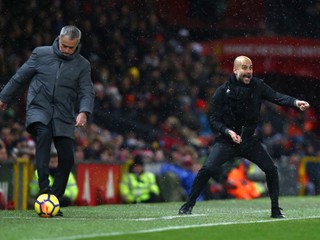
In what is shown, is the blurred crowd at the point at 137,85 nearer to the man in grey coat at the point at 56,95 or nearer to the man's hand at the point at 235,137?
the man in grey coat at the point at 56,95

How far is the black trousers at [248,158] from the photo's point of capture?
12.1 metres

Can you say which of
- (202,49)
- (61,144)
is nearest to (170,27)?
(202,49)

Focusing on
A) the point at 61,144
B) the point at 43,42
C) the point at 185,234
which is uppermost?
the point at 43,42

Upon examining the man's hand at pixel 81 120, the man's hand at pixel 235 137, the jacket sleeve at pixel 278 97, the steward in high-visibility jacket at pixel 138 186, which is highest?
the jacket sleeve at pixel 278 97

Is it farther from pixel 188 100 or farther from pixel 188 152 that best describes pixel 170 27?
pixel 188 152

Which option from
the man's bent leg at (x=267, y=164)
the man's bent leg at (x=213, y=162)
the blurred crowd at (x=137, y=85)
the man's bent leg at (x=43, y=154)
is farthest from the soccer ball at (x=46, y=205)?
the blurred crowd at (x=137, y=85)

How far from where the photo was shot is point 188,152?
838 inches

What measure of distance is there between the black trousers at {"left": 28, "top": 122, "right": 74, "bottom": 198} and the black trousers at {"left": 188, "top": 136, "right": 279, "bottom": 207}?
5.00 ft

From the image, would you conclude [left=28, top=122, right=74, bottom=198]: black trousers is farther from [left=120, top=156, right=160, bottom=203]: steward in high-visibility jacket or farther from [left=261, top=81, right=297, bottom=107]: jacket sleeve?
[left=120, top=156, right=160, bottom=203]: steward in high-visibility jacket

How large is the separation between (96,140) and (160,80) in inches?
254

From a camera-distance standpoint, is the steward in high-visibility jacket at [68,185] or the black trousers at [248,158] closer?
the black trousers at [248,158]

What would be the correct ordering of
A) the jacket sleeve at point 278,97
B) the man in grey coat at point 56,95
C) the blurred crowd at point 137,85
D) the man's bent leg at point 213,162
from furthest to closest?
the blurred crowd at point 137,85, the man's bent leg at point 213,162, the jacket sleeve at point 278,97, the man in grey coat at point 56,95

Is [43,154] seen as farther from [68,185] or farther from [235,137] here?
[68,185]

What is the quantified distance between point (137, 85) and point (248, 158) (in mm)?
13610
